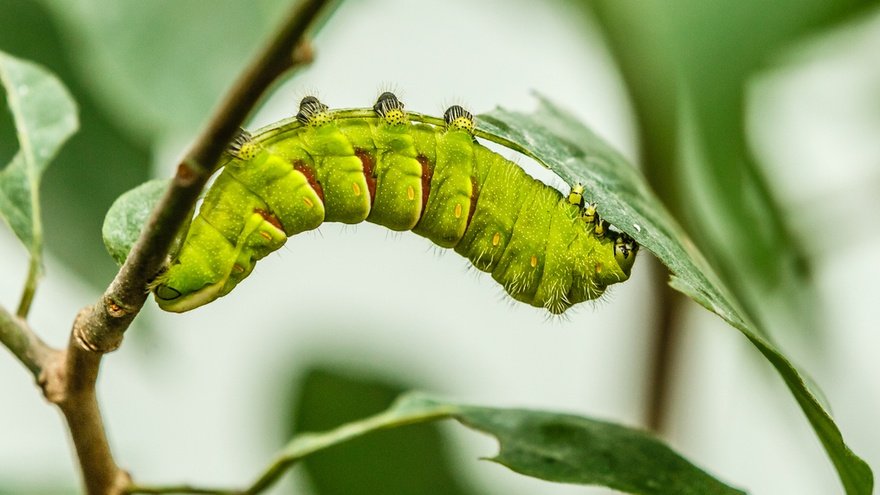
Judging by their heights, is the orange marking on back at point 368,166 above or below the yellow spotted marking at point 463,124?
below

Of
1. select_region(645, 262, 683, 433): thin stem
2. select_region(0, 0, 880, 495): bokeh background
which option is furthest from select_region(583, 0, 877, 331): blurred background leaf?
select_region(645, 262, 683, 433): thin stem

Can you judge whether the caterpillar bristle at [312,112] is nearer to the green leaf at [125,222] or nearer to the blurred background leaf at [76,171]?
the green leaf at [125,222]

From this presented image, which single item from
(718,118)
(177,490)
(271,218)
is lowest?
(177,490)

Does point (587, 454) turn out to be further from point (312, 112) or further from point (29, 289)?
point (29, 289)

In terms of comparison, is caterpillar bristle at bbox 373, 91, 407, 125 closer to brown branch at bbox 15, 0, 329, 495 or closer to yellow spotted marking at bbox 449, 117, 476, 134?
yellow spotted marking at bbox 449, 117, 476, 134

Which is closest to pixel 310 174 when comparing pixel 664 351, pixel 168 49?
pixel 168 49

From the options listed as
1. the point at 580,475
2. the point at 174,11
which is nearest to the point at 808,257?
the point at 580,475

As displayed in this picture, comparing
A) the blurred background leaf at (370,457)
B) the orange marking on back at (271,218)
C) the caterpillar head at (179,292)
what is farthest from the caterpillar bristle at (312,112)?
the blurred background leaf at (370,457)
